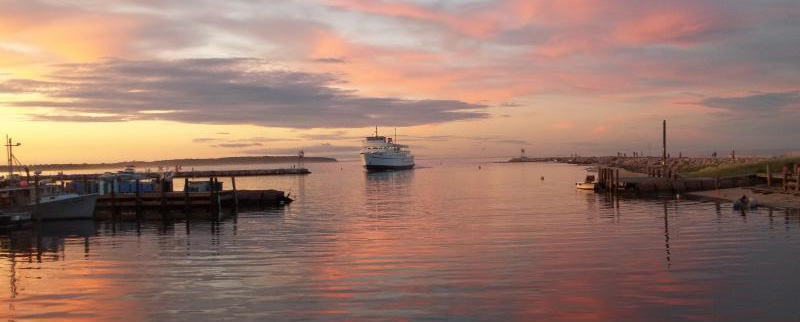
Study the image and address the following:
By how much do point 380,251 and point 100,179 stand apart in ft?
106

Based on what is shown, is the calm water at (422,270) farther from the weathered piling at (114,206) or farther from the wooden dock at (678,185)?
the wooden dock at (678,185)

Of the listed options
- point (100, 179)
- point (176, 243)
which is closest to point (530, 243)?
point (176, 243)

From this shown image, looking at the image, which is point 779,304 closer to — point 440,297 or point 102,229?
point 440,297

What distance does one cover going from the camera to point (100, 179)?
1892 inches

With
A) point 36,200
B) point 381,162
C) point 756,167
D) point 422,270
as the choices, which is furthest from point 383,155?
point 422,270

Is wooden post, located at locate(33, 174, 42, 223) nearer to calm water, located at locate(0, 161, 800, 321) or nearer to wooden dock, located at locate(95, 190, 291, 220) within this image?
calm water, located at locate(0, 161, 800, 321)

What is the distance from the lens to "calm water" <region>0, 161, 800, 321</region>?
14.3m

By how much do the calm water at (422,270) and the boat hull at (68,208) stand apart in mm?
4642

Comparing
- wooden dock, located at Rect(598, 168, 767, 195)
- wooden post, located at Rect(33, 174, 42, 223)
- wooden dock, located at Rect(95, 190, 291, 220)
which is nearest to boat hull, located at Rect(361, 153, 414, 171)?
wooden dock, located at Rect(598, 168, 767, 195)

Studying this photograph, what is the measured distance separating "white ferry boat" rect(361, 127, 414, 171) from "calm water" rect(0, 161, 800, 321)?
381ft

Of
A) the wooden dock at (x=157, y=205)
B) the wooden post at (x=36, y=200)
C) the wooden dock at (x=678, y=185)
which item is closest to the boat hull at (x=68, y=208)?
the wooden post at (x=36, y=200)

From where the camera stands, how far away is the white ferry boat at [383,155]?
5969 inches

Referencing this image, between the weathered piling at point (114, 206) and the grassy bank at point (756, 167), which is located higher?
the grassy bank at point (756, 167)

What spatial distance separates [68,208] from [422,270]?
1129 inches
